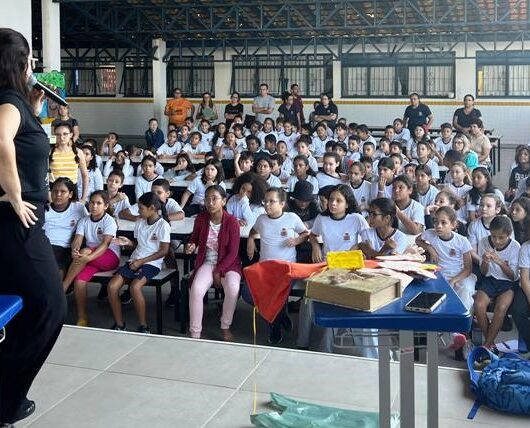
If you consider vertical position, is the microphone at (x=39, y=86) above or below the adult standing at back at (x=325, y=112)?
below

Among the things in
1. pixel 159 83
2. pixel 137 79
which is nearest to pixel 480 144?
pixel 159 83

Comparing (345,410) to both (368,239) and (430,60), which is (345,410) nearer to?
(368,239)

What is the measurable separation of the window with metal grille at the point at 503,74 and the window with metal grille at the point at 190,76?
677 centimetres

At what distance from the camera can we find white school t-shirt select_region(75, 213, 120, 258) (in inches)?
228

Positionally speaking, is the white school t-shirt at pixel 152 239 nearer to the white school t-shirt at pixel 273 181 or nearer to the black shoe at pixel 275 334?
the black shoe at pixel 275 334

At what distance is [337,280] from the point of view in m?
2.39

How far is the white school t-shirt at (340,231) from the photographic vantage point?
554 cm

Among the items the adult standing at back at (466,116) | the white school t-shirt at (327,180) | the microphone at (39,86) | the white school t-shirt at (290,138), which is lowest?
the white school t-shirt at (327,180)

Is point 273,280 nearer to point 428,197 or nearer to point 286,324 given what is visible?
point 286,324

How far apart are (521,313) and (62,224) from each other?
3375 mm

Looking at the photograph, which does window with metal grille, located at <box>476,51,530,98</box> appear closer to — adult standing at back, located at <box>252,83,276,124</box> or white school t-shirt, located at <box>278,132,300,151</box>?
adult standing at back, located at <box>252,83,276,124</box>

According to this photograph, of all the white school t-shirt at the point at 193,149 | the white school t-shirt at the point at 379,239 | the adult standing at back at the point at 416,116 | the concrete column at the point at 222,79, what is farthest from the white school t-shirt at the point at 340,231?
the concrete column at the point at 222,79

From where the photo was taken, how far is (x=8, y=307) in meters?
A: 2.52

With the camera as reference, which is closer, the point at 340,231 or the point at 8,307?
the point at 8,307
